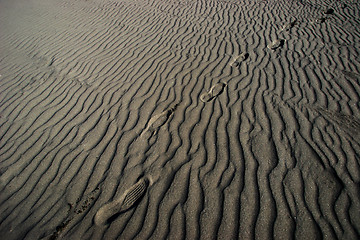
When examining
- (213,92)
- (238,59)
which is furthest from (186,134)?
(238,59)

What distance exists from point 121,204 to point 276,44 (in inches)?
216

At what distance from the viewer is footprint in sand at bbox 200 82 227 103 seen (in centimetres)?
373

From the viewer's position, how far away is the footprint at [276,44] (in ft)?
16.6

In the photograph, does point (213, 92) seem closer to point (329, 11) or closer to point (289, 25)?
point (289, 25)

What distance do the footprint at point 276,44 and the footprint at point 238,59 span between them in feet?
2.76

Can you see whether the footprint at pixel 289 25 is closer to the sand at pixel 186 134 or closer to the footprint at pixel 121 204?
the sand at pixel 186 134

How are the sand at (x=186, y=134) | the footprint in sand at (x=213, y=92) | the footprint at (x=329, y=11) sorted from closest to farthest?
the sand at (x=186, y=134) → the footprint in sand at (x=213, y=92) → the footprint at (x=329, y=11)

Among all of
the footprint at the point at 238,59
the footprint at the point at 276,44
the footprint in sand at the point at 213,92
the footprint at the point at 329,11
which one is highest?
the footprint at the point at 238,59

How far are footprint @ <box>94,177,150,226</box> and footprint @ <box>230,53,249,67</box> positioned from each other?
3.47 metres

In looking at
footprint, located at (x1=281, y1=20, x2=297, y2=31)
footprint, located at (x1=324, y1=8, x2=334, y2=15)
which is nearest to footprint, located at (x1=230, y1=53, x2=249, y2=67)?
footprint, located at (x1=281, y1=20, x2=297, y2=31)

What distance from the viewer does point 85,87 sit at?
430 centimetres

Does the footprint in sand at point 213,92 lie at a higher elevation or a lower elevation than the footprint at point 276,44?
higher

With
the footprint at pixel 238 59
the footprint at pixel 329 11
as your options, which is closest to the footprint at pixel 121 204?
the footprint at pixel 238 59

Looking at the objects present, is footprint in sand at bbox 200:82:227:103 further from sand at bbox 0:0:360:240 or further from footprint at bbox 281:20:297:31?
footprint at bbox 281:20:297:31
